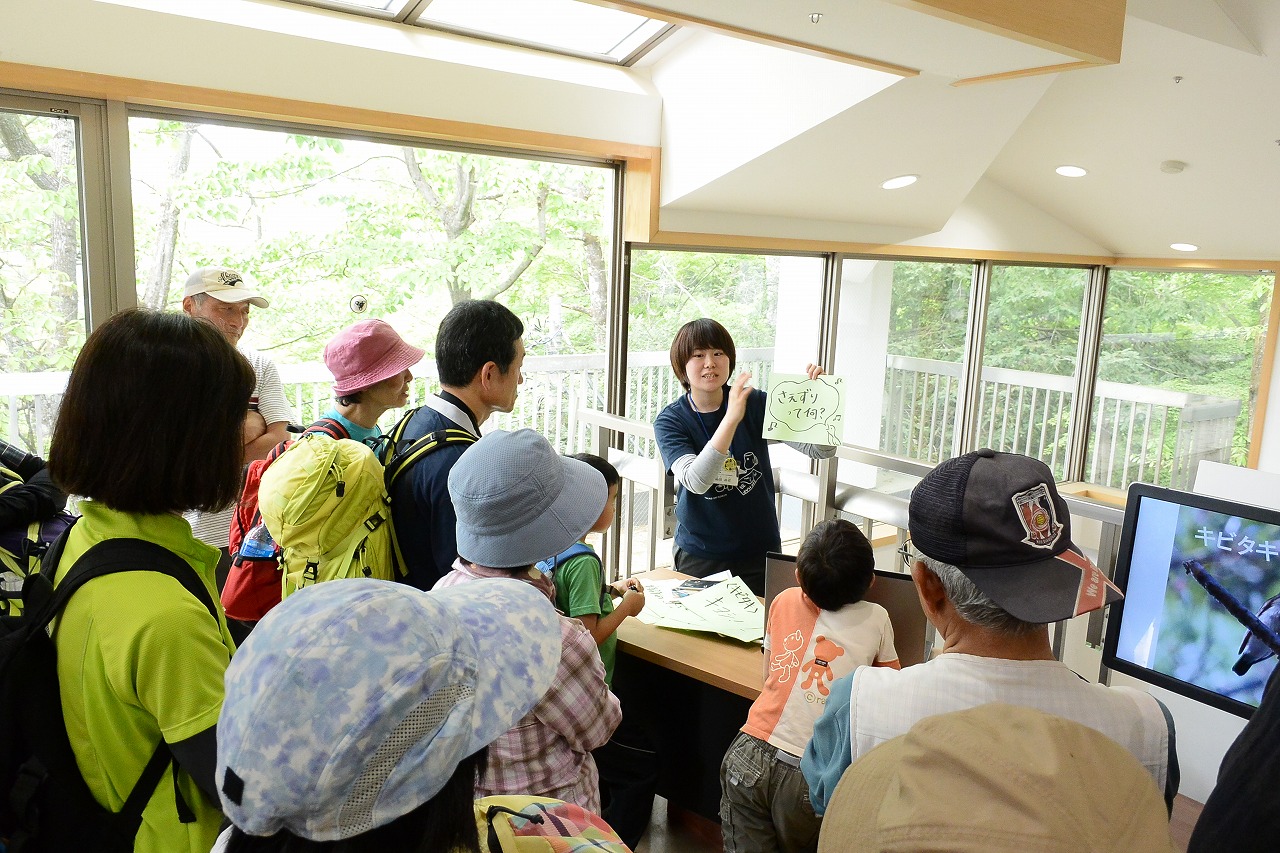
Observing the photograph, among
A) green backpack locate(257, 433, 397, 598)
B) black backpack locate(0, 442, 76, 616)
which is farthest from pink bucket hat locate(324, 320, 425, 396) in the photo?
black backpack locate(0, 442, 76, 616)

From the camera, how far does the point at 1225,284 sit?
16.6 feet

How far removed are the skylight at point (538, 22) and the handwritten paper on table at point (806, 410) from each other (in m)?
1.41

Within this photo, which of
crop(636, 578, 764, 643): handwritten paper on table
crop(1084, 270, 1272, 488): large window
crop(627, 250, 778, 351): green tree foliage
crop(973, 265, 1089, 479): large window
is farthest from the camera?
crop(973, 265, 1089, 479): large window

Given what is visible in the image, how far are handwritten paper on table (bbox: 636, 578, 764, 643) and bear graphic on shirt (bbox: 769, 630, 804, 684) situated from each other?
0.32m

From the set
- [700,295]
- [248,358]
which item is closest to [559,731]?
[248,358]

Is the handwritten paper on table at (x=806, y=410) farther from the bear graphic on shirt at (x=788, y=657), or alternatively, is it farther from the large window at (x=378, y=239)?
the large window at (x=378, y=239)

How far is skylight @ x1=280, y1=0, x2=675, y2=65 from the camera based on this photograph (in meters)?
2.99

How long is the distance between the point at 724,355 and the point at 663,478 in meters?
0.56

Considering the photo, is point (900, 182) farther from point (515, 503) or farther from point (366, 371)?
point (515, 503)

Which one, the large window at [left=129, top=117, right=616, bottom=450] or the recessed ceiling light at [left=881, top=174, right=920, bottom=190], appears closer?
the large window at [left=129, top=117, right=616, bottom=450]

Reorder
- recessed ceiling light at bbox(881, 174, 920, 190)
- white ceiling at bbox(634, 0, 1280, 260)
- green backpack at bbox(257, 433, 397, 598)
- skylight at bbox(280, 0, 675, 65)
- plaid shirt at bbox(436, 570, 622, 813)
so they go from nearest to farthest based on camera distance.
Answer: plaid shirt at bbox(436, 570, 622, 813), green backpack at bbox(257, 433, 397, 598), white ceiling at bbox(634, 0, 1280, 260), skylight at bbox(280, 0, 675, 65), recessed ceiling light at bbox(881, 174, 920, 190)

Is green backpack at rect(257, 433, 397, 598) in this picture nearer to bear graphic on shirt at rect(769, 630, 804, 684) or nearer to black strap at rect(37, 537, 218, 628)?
black strap at rect(37, 537, 218, 628)

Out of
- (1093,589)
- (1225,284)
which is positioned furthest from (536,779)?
(1225,284)

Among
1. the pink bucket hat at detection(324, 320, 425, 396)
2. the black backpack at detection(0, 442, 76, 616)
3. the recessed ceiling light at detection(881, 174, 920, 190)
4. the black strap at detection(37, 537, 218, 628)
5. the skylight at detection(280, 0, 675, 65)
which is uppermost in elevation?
the skylight at detection(280, 0, 675, 65)
